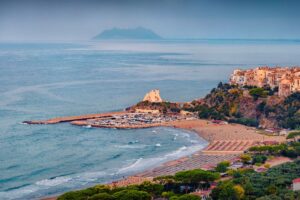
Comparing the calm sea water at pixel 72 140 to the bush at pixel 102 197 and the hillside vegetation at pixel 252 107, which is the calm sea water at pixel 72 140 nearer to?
the bush at pixel 102 197

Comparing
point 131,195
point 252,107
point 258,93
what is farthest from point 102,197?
point 258,93

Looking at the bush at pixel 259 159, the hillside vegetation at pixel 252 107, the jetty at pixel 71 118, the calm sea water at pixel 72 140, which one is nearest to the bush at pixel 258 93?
the hillside vegetation at pixel 252 107

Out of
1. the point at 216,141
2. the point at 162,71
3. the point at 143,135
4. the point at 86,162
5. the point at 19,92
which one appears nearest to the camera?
the point at 86,162

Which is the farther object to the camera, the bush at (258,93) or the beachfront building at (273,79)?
the bush at (258,93)

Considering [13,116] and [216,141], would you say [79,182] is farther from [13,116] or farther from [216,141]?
[13,116]

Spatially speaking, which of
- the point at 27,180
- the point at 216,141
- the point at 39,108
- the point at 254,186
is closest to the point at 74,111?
the point at 39,108

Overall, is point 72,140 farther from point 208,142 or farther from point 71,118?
point 208,142
